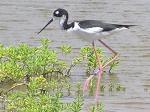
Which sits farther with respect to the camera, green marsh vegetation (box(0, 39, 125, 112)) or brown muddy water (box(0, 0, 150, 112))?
brown muddy water (box(0, 0, 150, 112))

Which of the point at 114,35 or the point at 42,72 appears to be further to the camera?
the point at 114,35

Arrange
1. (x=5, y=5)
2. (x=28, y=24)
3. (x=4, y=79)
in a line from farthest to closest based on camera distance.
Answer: (x=5, y=5), (x=28, y=24), (x=4, y=79)

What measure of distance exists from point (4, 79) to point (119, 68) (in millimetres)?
2423

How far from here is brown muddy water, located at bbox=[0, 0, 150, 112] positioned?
366 inches

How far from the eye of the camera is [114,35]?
13617mm

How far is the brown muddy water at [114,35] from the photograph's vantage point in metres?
9.30

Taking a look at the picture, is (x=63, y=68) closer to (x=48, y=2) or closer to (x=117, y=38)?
(x=117, y=38)

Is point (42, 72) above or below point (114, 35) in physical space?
below

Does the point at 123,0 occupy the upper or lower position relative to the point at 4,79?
upper

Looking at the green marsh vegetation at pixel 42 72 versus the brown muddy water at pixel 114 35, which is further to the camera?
the brown muddy water at pixel 114 35

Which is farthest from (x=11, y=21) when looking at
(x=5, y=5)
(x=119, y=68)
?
(x=119, y=68)

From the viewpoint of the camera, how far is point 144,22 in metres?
14.7

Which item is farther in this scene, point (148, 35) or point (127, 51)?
point (148, 35)

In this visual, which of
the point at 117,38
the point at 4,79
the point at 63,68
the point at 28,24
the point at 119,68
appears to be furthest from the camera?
the point at 28,24
